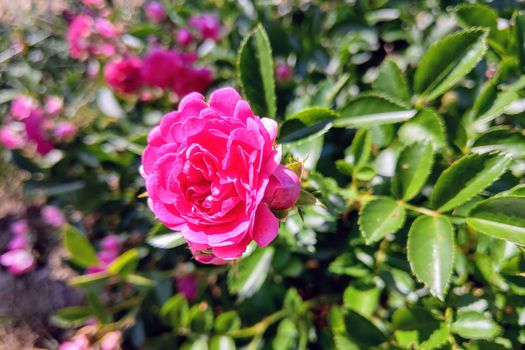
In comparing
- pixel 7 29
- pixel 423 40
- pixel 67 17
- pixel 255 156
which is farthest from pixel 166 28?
pixel 255 156

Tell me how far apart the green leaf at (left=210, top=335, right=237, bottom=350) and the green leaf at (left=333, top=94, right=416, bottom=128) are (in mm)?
565

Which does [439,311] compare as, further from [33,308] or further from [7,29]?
[7,29]

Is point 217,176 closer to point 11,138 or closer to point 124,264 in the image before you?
point 124,264

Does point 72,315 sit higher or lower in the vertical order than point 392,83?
lower

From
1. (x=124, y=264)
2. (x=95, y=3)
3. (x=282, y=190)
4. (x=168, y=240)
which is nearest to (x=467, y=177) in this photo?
(x=282, y=190)

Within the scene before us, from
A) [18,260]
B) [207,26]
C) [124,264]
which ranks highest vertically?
[207,26]

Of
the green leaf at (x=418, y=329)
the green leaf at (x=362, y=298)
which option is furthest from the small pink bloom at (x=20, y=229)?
the green leaf at (x=418, y=329)

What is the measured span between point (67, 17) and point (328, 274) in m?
1.44

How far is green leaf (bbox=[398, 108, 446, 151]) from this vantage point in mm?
764

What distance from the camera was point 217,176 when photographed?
22.2 inches

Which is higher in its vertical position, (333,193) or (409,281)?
(333,193)

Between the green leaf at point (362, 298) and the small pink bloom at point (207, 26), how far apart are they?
87 cm

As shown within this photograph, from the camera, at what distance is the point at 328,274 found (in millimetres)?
1270

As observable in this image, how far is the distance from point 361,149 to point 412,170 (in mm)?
119
